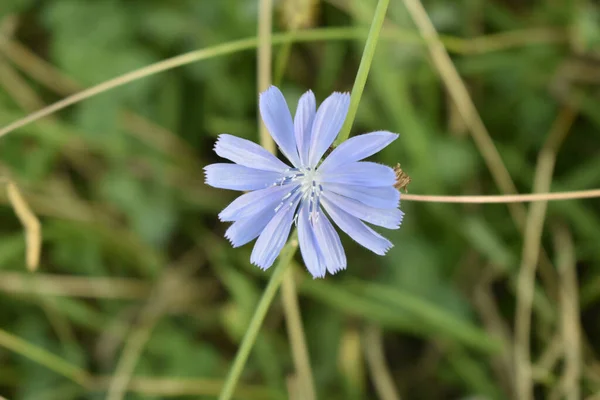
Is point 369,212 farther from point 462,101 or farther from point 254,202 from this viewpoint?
point 462,101

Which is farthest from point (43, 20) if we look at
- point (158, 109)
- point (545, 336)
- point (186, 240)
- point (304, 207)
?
point (545, 336)

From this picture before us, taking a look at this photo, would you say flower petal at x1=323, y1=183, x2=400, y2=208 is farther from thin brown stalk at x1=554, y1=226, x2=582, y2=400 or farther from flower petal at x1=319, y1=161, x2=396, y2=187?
thin brown stalk at x1=554, y1=226, x2=582, y2=400

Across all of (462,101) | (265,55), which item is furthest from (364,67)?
(462,101)

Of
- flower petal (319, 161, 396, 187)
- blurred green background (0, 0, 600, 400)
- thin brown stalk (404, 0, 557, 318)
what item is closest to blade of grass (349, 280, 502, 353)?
blurred green background (0, 0, 600, 400)

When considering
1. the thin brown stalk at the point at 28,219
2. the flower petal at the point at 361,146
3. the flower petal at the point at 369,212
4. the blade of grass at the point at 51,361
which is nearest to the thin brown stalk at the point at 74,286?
the blade of grass at the point at 51,361

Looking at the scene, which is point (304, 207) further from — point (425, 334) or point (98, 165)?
point (98, 165)
